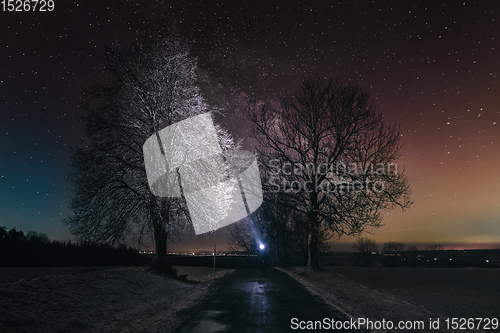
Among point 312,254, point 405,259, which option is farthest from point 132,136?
→ point 405,259

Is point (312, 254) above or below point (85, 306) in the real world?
below

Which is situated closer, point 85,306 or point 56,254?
point 85,306

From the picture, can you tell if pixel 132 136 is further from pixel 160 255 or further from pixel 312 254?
pixel 312 254

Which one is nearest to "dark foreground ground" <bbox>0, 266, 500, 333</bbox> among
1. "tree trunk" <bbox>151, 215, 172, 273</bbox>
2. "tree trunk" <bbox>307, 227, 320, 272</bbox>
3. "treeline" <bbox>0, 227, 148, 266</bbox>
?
"tree trunk" <bbox>151, 215, 172, 273</bbox>

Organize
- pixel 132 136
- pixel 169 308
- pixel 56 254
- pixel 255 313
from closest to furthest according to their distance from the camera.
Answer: pixel 255 313 → pixel 169 308 → pixel 132 136 → pixel 56 254

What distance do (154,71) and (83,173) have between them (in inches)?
267

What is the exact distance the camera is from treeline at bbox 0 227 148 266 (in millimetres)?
25516

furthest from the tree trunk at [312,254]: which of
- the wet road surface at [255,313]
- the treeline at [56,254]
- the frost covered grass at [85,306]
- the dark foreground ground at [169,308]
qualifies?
the treeline at [56,254]

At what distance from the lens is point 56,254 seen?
94.4ft

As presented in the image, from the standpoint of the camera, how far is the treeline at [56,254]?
83.7 ft

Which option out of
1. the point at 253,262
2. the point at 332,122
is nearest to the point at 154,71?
the point at 332,122

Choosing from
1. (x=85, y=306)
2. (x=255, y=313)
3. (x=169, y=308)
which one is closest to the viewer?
Answer: (x=255, y=313)

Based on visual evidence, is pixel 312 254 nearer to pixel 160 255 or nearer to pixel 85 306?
pixel 160 255

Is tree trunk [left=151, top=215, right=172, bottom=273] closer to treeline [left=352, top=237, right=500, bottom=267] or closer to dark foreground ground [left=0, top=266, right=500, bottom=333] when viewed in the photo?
dark foreground ground [left=0, top=266, right=500, bottom=333]
